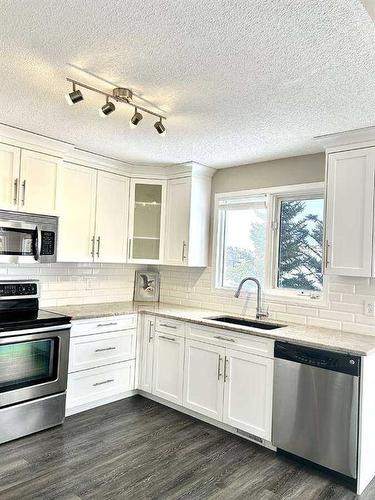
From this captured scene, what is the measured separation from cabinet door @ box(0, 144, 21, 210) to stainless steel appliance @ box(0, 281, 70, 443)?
2.11 feet

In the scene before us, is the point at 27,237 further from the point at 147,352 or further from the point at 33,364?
the point at 147,352

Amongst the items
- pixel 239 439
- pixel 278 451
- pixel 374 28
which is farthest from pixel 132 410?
pixel 374 28

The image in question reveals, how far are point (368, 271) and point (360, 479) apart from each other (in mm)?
1325

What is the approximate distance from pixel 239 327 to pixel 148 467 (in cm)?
116

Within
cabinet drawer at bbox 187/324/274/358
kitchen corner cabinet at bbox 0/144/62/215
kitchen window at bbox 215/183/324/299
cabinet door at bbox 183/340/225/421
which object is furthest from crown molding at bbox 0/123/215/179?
cabinet door at bbox 183/340/225/421

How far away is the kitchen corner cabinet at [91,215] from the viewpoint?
3537 mm

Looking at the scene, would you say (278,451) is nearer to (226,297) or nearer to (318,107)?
(226,297)

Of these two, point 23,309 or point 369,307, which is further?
point 23,309

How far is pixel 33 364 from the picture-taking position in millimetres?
2934

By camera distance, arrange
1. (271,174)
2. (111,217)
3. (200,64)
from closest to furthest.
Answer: (200,64) → (271,174) → (111,217)

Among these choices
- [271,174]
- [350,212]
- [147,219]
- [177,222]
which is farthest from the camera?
[147,219]

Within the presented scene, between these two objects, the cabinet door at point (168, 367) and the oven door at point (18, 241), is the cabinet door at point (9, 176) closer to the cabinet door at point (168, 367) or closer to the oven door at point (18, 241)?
the oven door at point (18, 241)

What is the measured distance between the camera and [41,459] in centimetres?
255

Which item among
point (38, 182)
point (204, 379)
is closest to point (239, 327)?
point (204, 379)
